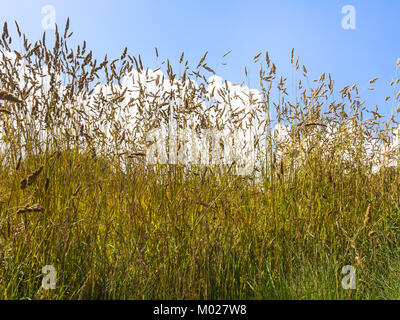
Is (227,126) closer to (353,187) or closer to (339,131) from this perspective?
(339,131)

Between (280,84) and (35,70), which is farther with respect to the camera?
(280,84)

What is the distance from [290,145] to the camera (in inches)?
130

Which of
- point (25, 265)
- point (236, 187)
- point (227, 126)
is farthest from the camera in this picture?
point (227, 126)

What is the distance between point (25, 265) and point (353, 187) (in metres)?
2.78

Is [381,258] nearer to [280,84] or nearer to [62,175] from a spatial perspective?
[280,84]

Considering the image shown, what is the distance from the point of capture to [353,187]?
3393 millimetres

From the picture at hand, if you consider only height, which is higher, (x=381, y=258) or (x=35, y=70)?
(x=35, y=70)
